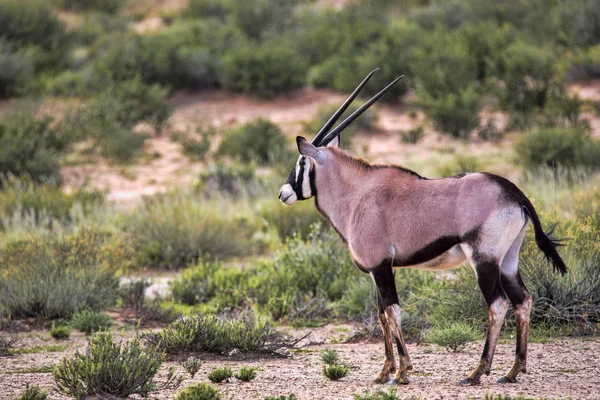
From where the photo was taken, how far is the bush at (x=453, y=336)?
27.9ft

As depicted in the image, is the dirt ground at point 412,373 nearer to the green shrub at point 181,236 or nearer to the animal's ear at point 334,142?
the animal's ear at point 334,142

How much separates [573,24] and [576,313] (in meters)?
22.7

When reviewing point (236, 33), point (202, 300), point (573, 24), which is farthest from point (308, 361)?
point (236, 33)

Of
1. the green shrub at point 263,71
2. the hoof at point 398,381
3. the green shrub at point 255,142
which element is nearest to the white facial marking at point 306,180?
the hoof at point 398,381

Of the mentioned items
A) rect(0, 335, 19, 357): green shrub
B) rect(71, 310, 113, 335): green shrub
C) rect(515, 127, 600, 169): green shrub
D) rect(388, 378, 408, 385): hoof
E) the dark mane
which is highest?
rect(515, 127, 600, 169): green shrub

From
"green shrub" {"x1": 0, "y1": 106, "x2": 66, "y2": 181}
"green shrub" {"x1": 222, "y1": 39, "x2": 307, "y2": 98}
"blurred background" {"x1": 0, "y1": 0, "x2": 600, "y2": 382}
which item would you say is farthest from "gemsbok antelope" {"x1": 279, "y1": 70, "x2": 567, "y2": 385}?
"green shrub" {"x1": 222, "y1": 39, "x2": 307, "y2": 98}

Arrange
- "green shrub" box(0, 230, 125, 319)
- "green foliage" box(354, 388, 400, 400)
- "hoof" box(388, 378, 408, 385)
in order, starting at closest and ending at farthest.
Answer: "green foliage" box(354, 388, 400, 400) < "hoof" box(388, 378, 408, 385) < "green shrub" box(0, 230, 125, 319)

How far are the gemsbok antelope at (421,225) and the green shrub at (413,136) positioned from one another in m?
16.9

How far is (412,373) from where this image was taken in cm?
762

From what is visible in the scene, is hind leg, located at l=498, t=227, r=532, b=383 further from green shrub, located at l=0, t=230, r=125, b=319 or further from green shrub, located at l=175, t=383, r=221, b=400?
green shrub, located at l=0, t=230, r=125, b=319

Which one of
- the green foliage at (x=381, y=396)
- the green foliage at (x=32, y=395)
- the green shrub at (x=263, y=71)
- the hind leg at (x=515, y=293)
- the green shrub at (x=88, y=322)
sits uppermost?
the green shrub at (x=263, y=71)

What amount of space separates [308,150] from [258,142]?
647 inches

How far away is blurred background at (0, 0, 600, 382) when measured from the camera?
1110 centimetres

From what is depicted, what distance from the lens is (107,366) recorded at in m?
6.74
